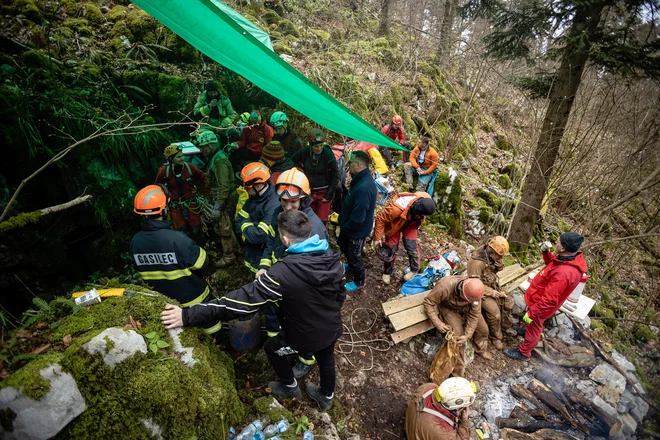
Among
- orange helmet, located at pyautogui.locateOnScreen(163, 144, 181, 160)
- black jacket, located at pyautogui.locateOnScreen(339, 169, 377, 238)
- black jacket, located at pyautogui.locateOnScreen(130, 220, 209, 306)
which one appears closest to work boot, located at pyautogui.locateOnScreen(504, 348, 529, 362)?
black jacket, located at pyautogui.locateOnScreen(339, 169, 377, 238)

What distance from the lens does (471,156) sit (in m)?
10.1

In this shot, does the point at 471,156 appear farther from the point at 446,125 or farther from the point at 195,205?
the point at 195,205

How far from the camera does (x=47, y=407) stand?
1.63m

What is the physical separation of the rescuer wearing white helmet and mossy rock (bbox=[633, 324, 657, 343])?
5.65 m

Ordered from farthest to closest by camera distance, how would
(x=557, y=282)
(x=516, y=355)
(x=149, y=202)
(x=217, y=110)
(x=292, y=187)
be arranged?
(x=217, y=110)
(x=516, y=355)
(x=557, y=282)
(x=292, y=187)
(x=149, y=202)

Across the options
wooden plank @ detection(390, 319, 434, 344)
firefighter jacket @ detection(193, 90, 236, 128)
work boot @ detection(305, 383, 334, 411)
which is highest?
firefighter jacket @ detection(193, 90, 236, 128)

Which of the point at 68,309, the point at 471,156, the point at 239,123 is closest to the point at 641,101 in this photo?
the point at 471,156

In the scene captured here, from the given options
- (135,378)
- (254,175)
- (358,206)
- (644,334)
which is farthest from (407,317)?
(644,334)

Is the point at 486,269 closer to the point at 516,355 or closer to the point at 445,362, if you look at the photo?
the point at 516,355

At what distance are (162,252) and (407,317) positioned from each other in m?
3.13

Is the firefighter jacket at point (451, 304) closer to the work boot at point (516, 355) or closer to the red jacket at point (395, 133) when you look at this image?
the work boot at point (516, 355)

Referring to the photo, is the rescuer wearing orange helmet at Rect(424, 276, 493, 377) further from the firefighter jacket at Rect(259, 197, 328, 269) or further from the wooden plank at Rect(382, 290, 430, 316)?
the firefighter jacket at Rect(259, 197, 328, 269)

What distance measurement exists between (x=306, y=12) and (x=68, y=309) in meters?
11.0

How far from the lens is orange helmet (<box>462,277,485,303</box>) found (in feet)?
11.5
